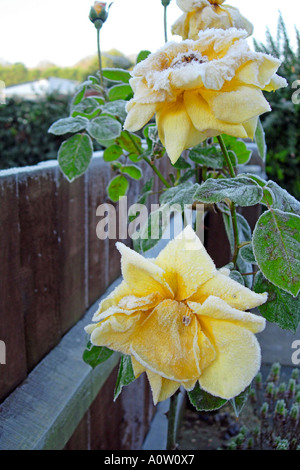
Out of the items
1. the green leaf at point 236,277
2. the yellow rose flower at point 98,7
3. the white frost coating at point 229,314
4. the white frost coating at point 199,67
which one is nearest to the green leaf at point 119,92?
the yellow rose flower at point 98,7

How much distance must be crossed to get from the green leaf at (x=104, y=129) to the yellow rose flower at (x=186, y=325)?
37cm

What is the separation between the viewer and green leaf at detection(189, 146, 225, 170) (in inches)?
30.8

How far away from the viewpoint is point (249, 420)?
2.17 meters

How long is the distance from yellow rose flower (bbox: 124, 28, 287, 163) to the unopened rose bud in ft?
1.08

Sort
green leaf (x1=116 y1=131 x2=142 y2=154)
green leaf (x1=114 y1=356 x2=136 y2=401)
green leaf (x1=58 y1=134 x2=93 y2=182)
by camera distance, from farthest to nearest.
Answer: green leaf (x1=116 y1=131 x2=142 y2=154) < green leaf (x1=58 y1=134 x2=93 y2=182) < green leaf (x1=114 y1=356 x2=136 y2=401)

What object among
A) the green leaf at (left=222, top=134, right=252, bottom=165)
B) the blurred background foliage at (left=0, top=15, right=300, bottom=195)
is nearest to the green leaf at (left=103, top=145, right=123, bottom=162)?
the green leaf at (left=222, top=134, right=252, bottom=165)

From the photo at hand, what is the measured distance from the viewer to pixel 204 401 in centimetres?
53

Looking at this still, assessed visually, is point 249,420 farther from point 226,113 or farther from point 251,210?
point 226,113

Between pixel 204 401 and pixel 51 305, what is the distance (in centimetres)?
69

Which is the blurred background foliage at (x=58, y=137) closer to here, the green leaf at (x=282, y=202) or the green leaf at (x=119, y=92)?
the green leaf at (x=119, y=92)

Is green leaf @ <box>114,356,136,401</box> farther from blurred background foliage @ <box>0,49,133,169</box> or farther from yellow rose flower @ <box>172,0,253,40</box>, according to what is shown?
blurred background foliage @ <box>0,49,133,169</box>

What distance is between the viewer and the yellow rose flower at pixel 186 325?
0.45 meters

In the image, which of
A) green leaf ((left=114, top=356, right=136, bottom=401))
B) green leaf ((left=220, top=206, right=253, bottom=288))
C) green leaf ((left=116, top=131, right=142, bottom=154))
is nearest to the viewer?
green leaf ((left=114, top=356, right=136, bottom=401))

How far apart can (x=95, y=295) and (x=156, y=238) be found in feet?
2.84
